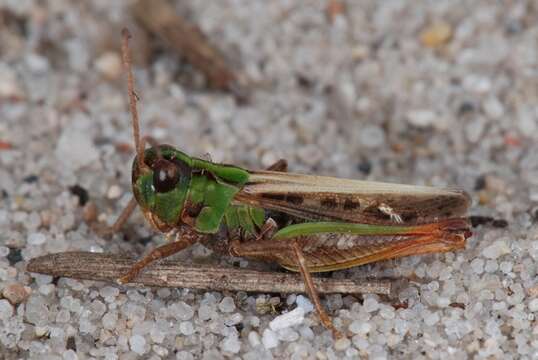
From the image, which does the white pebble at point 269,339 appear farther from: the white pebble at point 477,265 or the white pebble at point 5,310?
the white pebble at point 5,310

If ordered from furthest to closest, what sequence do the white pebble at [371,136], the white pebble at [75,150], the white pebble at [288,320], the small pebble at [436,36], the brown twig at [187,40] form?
the small pebble at [436,36] → the brown twig at [187,40] → the white pebble at [371,136] → the white pebble at [75,150] → the white pebble at [288,320]

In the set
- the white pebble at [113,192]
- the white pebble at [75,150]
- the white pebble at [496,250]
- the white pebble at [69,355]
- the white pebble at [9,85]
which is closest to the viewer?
the white pebble at [69,355]

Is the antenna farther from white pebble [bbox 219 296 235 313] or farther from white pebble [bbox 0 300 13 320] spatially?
white pebble [bbox 0 300 13 320]

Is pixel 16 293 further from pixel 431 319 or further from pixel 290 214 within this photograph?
pixel 431 319

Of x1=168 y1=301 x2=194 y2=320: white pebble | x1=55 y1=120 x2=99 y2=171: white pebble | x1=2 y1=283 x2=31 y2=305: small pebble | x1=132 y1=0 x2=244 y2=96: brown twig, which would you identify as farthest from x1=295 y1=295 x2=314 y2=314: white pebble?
x1=132 y1=0 x2=244 y2=96: brown twig

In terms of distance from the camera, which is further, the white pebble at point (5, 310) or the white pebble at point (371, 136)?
the white pebble at point (371, 136)

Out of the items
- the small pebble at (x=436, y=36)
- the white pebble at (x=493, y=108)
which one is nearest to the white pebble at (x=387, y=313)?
the white pebble at (x=493, y=108)

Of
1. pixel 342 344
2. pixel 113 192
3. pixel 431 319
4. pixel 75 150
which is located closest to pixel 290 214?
pixel 342 344
